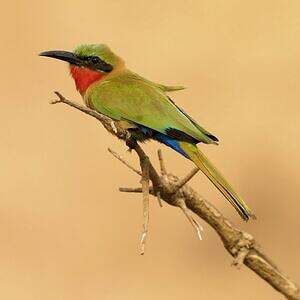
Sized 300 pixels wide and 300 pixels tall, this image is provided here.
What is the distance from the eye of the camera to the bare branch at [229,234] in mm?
2194

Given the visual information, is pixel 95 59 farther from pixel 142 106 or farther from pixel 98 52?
pixel 142 106

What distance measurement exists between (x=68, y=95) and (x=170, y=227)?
2.81 feet

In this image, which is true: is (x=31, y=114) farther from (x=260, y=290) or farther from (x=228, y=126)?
(x=260, y=290)

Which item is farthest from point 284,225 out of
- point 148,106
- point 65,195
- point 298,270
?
point 148,106

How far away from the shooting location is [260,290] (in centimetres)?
549

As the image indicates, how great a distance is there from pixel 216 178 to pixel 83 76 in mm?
581

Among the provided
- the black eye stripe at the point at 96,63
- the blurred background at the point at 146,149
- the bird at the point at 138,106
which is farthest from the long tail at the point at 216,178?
the blurred background at the point at 146,149

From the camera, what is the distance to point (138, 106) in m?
2.64

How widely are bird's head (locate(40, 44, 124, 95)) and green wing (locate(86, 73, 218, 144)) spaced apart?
6 cm

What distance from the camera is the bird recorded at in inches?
97.4

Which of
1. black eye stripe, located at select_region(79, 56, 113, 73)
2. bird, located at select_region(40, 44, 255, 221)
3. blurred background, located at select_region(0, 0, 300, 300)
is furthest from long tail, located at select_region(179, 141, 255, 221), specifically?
blurred background, located at select_region(0, 0, 300, 300)

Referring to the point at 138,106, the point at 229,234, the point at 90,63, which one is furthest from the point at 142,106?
the point at 229,234

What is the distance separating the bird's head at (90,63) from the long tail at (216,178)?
0.43 metres

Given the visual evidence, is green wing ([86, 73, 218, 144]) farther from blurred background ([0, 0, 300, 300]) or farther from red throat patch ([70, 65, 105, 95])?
blurred background ([0, 0, 300, 300])
